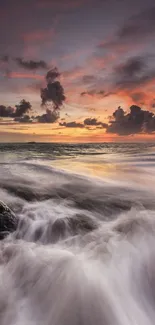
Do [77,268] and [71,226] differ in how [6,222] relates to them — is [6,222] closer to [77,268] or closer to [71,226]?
[71,226]

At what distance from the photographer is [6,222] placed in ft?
13.2

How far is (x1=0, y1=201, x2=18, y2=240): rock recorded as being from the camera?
3.87 metres

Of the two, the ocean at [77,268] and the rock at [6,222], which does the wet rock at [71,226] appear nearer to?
the ocean at [77,268]

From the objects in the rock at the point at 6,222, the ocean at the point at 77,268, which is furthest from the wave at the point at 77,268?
the rock at the point at 6,222

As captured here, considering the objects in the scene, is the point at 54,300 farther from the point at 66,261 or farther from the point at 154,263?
the point at 154,263

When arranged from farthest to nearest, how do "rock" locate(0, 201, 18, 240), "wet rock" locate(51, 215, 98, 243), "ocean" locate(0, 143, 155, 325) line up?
"wet rock" locate(51, 215, 98, 243) → "rock" locate(0, 201, 18, 240) → "ocean" locate(0, 143, 155, 325)

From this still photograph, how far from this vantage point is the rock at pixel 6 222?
3.87m

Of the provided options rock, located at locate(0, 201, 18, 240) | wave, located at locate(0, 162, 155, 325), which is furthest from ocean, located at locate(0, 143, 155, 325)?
rock, located at locate(0, 201, 18, 240)

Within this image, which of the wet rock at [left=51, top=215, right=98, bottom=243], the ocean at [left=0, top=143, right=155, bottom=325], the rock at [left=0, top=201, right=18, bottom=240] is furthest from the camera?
the wet rock at [left=51, top=215, right=98, bottom=243]

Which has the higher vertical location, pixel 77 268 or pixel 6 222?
pixel 6 222

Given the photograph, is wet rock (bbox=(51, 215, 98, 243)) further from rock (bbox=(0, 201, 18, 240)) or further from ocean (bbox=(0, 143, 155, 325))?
rock (bbox=(0, 201, 18, 240))

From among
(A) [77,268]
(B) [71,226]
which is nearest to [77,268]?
(A) [77,268]

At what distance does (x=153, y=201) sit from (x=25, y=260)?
14.3 ft

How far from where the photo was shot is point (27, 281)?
2.72 m
